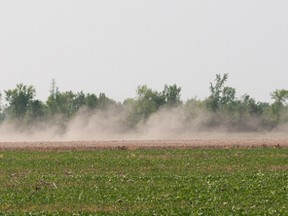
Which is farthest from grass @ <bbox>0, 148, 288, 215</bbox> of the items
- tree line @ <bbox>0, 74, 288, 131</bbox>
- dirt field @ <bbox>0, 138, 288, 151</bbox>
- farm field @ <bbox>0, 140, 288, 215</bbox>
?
tree line @ <bbox>0, 74, 288, 131</bbox>

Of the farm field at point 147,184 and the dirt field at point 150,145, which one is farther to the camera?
the dirt field at point 150,145

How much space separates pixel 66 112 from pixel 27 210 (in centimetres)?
9868

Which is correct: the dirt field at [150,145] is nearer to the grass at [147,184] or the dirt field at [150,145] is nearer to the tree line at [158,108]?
the grass at [147,184]

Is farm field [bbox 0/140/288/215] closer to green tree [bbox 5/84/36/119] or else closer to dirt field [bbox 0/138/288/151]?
dirt field [bbox 0/138/288/151]

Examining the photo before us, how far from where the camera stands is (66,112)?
12612cm

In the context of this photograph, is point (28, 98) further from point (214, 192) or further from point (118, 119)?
point (214, 192)

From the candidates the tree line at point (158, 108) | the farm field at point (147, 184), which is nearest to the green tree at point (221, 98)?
the tree line at point (158, 108)

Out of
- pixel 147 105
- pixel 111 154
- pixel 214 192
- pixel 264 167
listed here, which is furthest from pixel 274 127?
pixel 214 192

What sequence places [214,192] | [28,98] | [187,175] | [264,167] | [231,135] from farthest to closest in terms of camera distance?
[28,98]
[231,135]
[264,167]
[187,175]
[214,192]

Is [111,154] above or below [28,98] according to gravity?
below

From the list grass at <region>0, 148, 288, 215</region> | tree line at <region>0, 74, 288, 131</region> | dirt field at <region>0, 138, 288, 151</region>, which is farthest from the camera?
tree line at <region>0, 74, 288, 131</region>

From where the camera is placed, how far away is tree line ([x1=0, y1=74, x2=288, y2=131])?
11019 centimetres

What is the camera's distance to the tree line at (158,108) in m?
110

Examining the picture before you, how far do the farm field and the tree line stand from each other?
5615 centimetres
